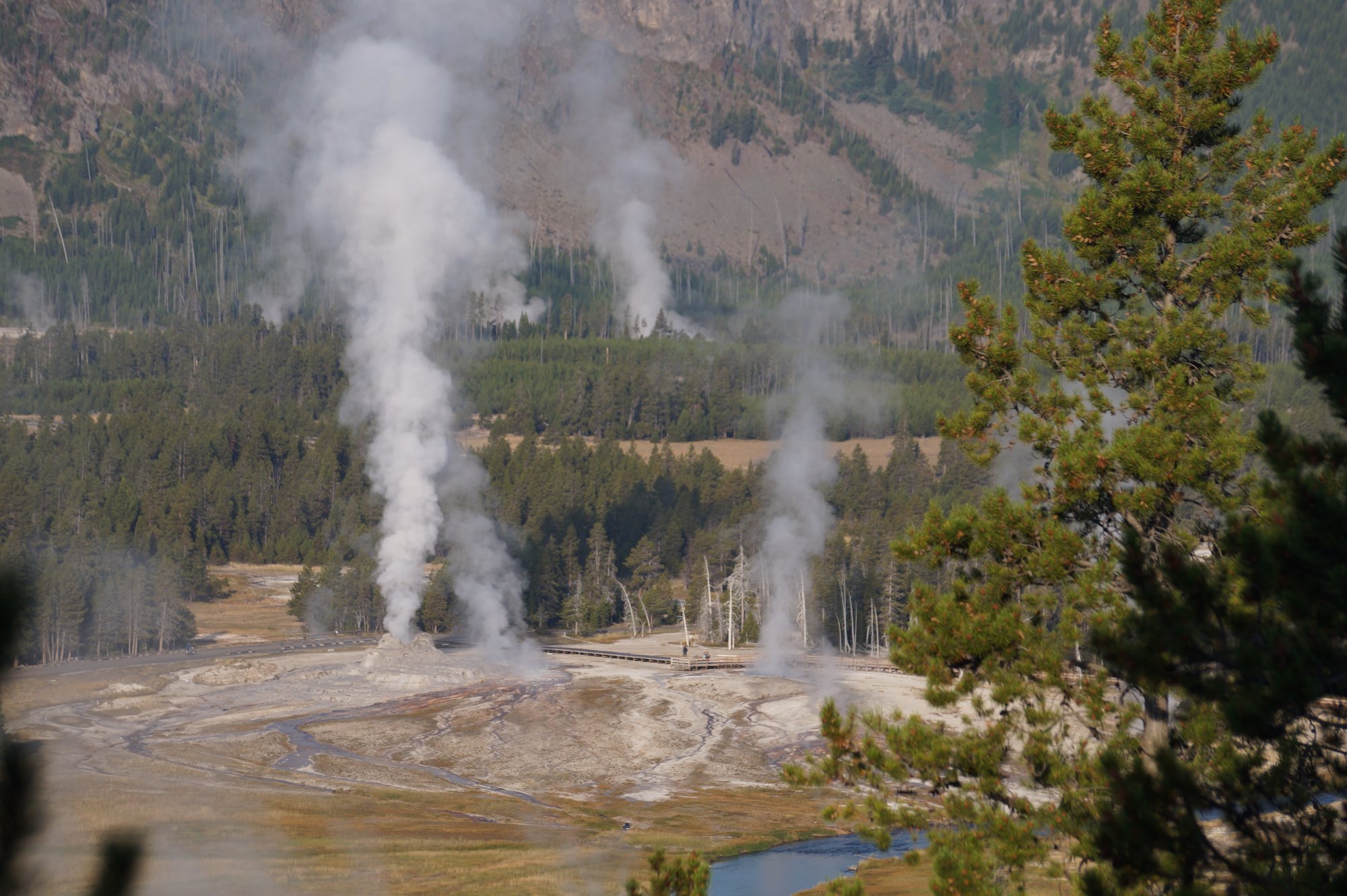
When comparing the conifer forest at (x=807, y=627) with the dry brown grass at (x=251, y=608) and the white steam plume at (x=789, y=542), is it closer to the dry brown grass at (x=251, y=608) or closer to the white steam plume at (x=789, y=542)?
the white steam plume at (x=789, y=542)

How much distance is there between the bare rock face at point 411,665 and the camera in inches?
3935

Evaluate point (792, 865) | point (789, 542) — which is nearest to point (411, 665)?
point (789, 542)

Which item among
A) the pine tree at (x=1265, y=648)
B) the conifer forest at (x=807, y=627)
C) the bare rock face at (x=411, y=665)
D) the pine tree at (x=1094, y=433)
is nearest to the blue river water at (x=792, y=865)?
the conifer forest at (x=807, y=627)

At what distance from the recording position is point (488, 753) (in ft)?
254

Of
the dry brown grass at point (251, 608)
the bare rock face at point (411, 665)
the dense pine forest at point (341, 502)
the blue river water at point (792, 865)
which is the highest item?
the dense pine forest at point (341, 502)

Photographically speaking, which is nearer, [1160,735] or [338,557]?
[1160,735]

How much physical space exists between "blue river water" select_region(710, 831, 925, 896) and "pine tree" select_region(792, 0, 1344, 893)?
29.3 metres

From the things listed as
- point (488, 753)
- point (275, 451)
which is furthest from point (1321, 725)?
point (275, 451)

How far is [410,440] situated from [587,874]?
80.0 metres

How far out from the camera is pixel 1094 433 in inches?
894

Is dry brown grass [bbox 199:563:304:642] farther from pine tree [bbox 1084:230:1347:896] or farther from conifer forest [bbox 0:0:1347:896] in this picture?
pine tree [bbox 1084:230:1347:896]

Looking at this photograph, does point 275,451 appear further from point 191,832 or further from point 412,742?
point 191,832

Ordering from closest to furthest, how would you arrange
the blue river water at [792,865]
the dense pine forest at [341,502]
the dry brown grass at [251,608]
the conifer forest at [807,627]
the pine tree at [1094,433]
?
the conifer forest at [807,627] → the pine tree at [1094,433] → the blue river water at [792,865] → the dry brown grass at [251,608] → the dense pine forest at [341,502]

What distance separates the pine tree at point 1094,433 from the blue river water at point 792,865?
2930 cm
